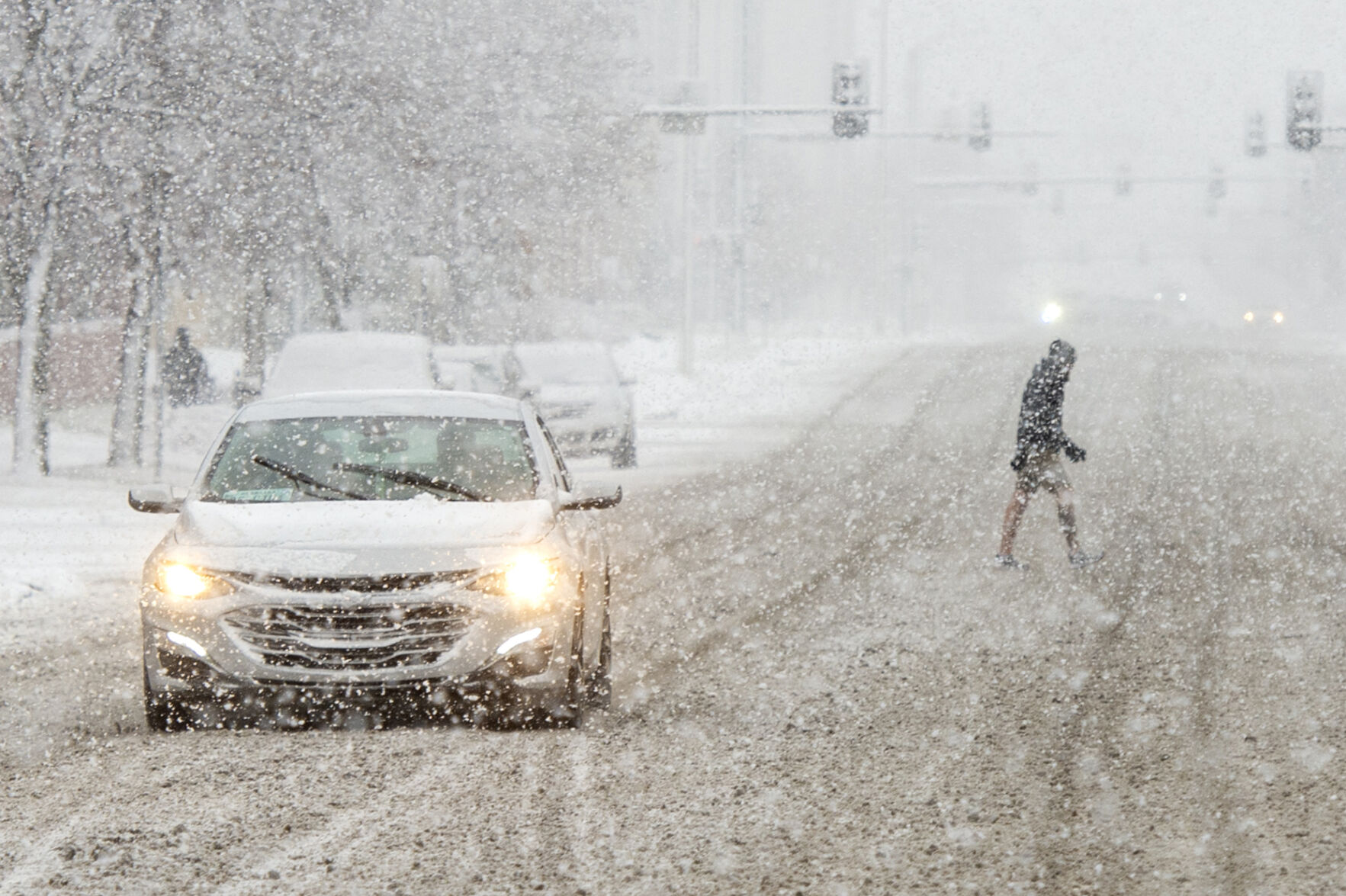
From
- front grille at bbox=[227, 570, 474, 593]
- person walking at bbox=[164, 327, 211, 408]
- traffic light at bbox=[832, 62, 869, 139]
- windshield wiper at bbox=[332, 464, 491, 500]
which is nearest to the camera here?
front grille at bbox=[227, 570, 474, 593]

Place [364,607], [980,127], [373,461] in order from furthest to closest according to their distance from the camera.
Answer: [980,127]
[373,461]
[364,607]

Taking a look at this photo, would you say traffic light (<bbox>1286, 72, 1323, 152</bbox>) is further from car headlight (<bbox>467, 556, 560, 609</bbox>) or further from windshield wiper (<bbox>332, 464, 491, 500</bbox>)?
car headlight (<bbox>467, 556, 560, 609</bbox>)

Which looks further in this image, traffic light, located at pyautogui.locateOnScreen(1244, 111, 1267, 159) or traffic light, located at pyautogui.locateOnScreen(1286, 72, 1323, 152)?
traffic light, located at pyautogui.locateOnScreen(1244, 111, 1267, 159)

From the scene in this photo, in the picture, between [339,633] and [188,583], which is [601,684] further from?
[188,583]

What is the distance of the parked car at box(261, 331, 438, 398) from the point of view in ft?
55.2

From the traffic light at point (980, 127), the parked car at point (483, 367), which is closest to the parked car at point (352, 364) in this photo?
the parked car at point (483, 367)

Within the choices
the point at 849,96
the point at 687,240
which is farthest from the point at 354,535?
the point at 687,240

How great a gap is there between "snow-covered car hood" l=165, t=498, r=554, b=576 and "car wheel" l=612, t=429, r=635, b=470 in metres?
12.7

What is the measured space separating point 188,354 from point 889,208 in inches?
1139

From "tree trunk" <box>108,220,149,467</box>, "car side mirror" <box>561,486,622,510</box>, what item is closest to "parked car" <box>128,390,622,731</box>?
"car side mirror" <box>561,486,622,510</box>

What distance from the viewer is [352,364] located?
17.2 meters

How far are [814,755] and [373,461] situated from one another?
7.76ft

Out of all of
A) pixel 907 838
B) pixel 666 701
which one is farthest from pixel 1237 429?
pixel 907 838

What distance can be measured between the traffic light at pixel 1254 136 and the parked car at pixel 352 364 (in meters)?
19.5
